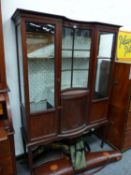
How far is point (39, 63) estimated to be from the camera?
1.51 meters

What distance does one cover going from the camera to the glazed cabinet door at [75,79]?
1.55 metres

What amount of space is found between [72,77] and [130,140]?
1231mm

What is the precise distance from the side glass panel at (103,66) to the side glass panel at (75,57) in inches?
7.3

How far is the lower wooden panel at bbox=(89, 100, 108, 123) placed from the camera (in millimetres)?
1803

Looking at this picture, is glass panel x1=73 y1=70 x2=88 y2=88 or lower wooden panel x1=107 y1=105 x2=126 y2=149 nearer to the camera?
glass panel x1=73 y1=70 x2=88 y2=88

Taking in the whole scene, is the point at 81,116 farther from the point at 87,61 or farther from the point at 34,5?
the point at 34,5

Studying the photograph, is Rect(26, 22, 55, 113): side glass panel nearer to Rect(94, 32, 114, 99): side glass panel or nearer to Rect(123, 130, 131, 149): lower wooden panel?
Rect(94, 32, 114, 99): side glass panel

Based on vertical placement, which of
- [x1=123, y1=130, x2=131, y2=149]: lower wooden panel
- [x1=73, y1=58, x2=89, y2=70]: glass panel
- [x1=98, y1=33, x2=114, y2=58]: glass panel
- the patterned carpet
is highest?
[x1=98, y1=33, x2=114, y2=58]: glass panel

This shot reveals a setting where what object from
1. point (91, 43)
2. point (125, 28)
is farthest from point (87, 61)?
point (125, 28)

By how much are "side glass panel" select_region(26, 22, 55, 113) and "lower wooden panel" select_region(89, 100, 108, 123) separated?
55cm

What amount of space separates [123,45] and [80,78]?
3.15ft

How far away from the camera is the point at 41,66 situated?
1.52 meters

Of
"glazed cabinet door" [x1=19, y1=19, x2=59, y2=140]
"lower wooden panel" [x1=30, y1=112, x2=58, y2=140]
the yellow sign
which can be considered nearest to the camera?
"glazed cabinet door" [x1=19, y1=19, x2=59, y2=140]

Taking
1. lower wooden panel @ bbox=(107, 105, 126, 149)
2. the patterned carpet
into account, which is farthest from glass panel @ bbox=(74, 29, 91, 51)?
the patterned carpet
